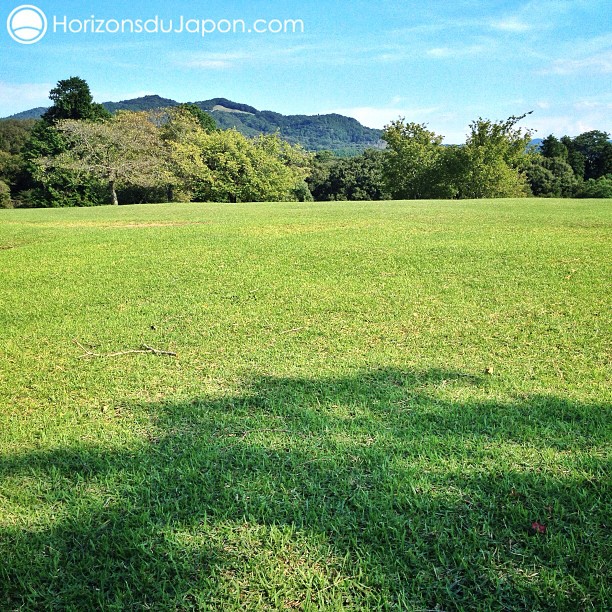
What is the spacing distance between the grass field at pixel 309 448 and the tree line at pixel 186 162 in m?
33.0

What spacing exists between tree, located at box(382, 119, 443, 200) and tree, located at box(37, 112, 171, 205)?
19972 millimetres

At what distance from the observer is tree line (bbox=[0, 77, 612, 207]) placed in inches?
1374

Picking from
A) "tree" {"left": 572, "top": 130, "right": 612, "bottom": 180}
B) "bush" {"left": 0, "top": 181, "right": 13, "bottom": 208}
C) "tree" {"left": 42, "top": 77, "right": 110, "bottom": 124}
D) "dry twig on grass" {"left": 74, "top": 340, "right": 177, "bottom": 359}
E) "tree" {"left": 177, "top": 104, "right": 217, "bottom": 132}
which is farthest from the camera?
"tree" {"left": 572, "top": 130, "right": 612, "bottom": 180}

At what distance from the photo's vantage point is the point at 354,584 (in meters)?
A: 1.62

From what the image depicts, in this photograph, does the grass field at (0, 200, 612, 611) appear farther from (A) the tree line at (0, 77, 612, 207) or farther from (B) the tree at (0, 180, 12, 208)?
(B) the tree at (0, 180, 12, 208)

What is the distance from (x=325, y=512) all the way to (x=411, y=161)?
4471 cm

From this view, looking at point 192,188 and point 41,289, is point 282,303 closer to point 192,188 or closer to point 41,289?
point 41,289

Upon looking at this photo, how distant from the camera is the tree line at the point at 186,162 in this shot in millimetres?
34906

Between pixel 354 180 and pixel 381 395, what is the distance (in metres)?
56.9

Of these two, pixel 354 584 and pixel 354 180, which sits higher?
pixel 354 180

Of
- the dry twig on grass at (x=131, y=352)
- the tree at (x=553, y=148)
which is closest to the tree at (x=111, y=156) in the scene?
the dry twig on grass at (x=131, y=352)

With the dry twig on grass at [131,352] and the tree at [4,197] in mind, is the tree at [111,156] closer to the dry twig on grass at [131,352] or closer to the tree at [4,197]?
the tree at [4,197]

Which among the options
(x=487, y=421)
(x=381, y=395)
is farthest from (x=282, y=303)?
(x=487, y=421)

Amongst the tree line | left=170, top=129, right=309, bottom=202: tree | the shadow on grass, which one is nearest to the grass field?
the shadow on grass
